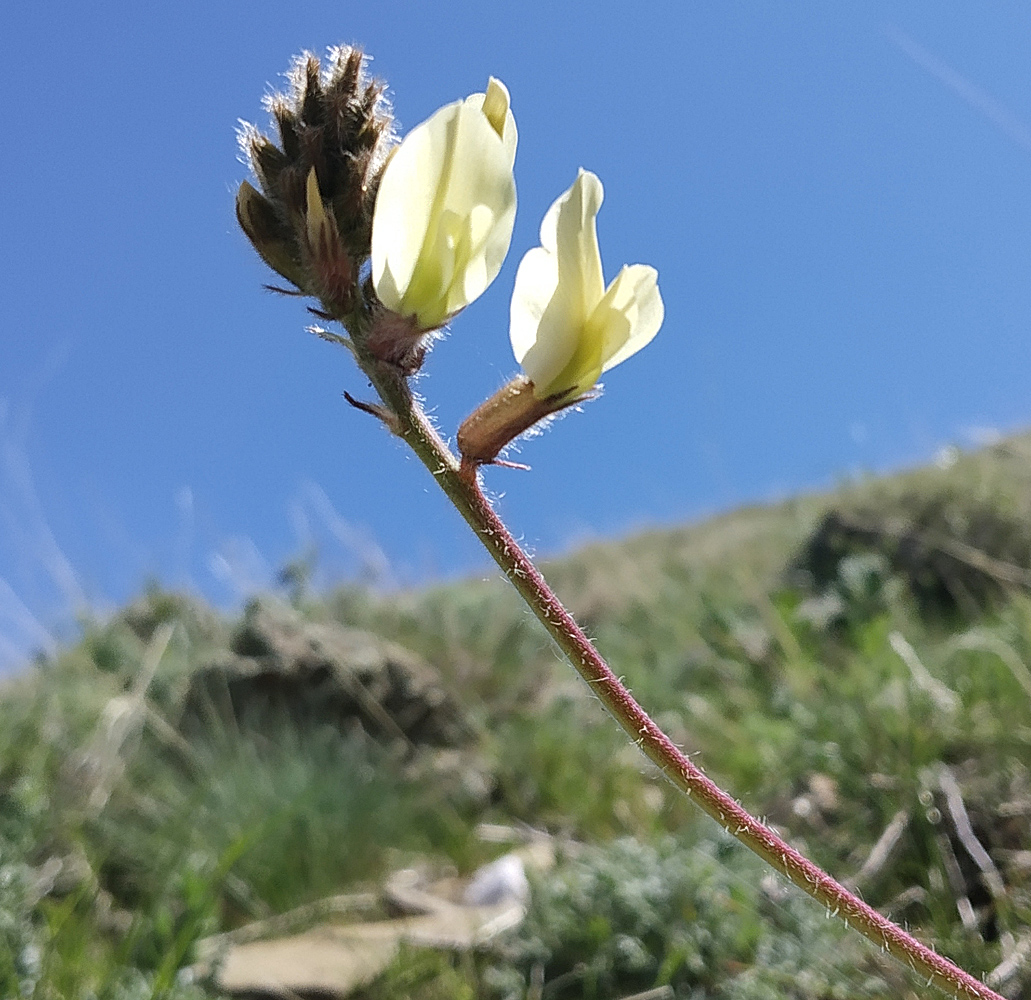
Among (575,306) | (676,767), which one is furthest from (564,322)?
(676,767)

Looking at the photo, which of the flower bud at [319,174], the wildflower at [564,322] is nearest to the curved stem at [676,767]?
the wildflower at [564,322]

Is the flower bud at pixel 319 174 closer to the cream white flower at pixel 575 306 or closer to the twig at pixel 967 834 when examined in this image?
the cream white flower at pixel 575 306

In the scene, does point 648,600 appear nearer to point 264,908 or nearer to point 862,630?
point 862,630

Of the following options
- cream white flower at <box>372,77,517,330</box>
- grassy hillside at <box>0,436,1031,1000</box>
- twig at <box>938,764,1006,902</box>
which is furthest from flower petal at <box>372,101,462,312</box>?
twig at <box>938,764,1006,902</box>

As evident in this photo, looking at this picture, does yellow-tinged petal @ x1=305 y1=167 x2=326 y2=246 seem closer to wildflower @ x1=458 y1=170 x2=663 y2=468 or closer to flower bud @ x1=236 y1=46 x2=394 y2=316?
flower bud @ x1=236 y1=46 x2=394 y2=316

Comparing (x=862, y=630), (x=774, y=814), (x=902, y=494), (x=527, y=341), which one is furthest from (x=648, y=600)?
(x=527, y=341)

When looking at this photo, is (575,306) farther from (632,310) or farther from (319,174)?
(319,174)

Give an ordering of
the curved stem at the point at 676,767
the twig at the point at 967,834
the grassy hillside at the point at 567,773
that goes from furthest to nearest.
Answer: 1. the grassy hillside at the point at 567,773
2. the twig at the point at 967,834
3. the curved stem at the point at 676,767
